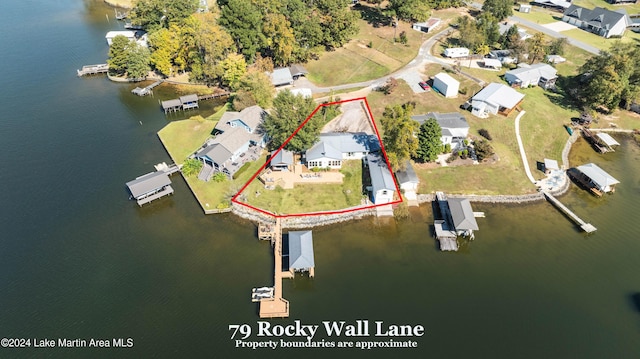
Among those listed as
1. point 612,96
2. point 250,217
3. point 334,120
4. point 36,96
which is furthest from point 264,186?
point 612,96

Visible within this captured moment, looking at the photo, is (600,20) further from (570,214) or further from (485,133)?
(570,214)

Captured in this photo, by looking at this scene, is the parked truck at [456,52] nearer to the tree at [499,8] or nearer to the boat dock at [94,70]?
the tree at [499,8]

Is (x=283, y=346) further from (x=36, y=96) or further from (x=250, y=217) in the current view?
(x=36, y=96)

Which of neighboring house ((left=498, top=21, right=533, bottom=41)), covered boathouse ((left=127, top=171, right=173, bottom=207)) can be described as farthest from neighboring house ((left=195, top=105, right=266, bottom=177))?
neighboring house ((left=498, top=21, right=533, bottom=41))

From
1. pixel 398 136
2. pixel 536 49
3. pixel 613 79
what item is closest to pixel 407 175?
pixel 398 136

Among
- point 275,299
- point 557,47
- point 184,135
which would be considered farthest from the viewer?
point 557,47

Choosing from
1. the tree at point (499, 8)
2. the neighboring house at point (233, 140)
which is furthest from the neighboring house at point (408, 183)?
the tree at point (499, 8)
